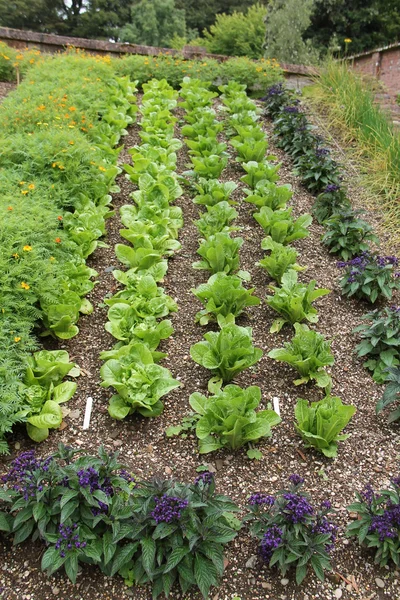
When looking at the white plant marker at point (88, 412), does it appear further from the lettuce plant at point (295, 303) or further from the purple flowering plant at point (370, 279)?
the purple flowering plant at point (370, 279)

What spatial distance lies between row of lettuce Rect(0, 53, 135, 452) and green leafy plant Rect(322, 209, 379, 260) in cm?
214

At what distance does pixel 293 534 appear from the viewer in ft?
8.18

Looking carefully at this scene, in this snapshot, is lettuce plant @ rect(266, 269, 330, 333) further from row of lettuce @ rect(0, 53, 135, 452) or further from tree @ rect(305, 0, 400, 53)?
tree @ rect(305, 0, 400, 53)

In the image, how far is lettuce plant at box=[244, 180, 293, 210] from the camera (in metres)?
5.26

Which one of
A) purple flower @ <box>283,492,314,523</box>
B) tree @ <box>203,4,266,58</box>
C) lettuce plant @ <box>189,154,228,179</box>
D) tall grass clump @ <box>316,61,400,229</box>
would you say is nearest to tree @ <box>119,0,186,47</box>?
tree @ <box>203,4,266,58</box>

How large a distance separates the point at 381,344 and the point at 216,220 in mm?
1942

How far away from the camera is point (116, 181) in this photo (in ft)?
19.7

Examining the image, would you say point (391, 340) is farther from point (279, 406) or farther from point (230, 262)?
point (230, 262)

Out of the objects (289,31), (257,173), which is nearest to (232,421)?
(257,173)

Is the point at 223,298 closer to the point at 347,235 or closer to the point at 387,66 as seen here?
the point at 347,235

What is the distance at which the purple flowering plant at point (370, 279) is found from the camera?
422cm

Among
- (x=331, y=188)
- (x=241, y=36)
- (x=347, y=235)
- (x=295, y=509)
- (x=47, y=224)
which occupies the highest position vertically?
(x=241, y=36)

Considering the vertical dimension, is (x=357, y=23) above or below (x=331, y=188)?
above

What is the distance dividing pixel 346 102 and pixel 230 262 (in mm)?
4498
